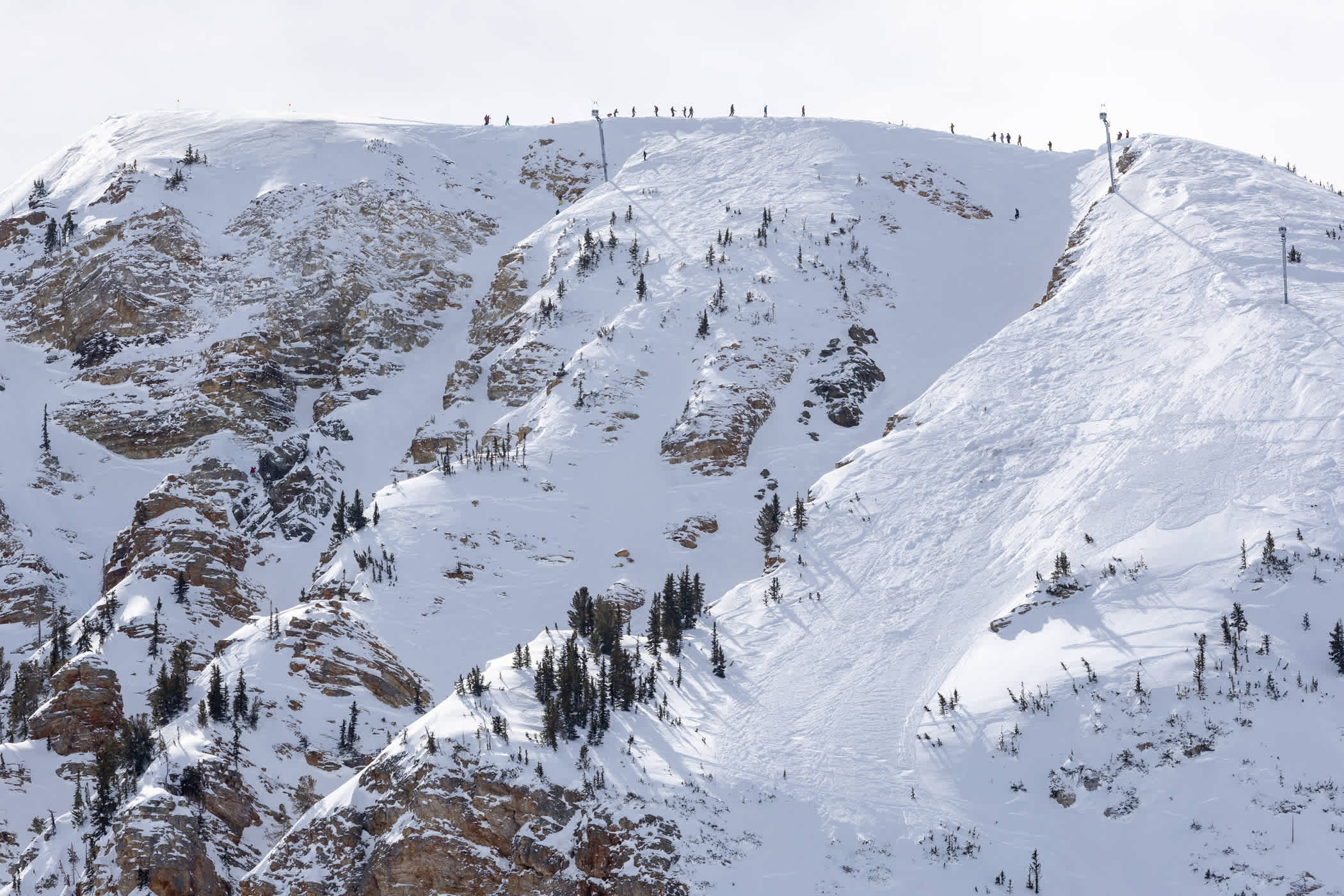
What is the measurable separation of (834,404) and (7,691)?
25.1 m

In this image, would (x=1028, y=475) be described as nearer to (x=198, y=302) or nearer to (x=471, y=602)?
(x=471, y=602)

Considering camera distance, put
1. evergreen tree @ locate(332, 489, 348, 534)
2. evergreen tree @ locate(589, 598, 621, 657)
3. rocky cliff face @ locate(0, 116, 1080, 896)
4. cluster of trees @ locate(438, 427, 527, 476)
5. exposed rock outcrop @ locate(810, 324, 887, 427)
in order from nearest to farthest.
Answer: rocky cliff face @ locate(0, 116, 1080, 896) < evergreen tree @ locate(589, 598, 621, 657) < evergreen tree @ locate(332, 489, 348, 534) < cluster of trees @ locate(438, 427, 527, 476) < exposed rock outcrop @ locate(810, 324, 887, 427)

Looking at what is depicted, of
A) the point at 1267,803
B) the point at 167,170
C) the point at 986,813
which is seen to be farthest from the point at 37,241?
the point at 1267,803

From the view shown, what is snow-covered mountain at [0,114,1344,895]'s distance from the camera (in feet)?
64.6

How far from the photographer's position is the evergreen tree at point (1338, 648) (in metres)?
19.5

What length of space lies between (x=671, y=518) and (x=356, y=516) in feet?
29.3

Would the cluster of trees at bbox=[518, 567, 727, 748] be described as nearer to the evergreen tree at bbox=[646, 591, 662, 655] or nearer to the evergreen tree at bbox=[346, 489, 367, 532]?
the evergreen tree at bbox=[646, 591, 662, 655]

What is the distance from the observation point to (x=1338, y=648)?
19656mm

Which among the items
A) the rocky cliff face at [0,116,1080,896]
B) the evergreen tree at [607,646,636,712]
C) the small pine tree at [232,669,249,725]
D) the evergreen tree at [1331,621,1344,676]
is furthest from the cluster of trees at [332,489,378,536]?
the evergreen tree at [1331,621,1344,676]

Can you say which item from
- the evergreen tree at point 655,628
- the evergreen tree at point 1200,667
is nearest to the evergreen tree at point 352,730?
the evergreen tree at point 655,628

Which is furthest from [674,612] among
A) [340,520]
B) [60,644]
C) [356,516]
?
[60,644]

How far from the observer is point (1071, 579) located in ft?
78.8

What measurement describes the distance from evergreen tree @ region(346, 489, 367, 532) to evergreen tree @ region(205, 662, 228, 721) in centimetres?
874

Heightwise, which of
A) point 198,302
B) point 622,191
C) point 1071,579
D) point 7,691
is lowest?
point 7,691
